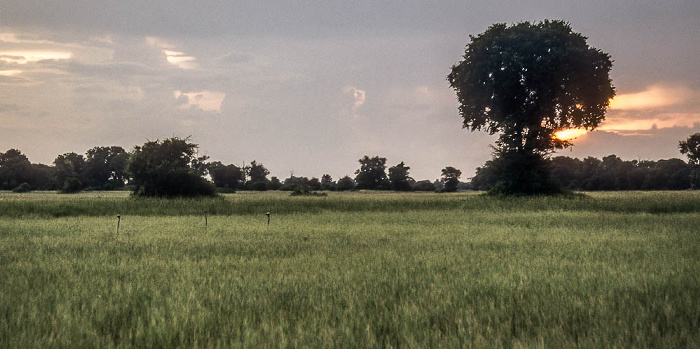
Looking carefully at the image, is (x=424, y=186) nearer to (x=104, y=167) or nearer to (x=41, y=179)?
(x=104, y=167)

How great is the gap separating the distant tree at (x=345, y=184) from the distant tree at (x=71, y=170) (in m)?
55.6

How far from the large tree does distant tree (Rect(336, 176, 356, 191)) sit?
221 feet

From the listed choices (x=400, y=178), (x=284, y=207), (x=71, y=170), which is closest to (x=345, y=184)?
(x=400, y=178)

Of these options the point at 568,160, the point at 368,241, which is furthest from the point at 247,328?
the point at 568,160

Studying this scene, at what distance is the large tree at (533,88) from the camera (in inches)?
1603

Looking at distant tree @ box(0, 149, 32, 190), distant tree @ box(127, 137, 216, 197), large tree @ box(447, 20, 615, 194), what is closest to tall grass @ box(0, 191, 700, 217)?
large tree @ box(447, 20, 615, 194)

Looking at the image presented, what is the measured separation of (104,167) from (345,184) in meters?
60.8

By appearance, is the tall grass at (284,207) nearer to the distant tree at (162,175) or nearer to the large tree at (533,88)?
the large tree at (533,88)

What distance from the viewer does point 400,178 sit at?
123m

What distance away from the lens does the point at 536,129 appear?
4247 centimetres

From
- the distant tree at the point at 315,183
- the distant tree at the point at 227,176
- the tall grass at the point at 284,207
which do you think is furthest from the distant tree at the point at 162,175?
the distant tree at the point at 315,183

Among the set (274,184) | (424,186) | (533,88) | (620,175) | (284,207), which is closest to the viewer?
(284,207)

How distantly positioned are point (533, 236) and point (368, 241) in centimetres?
592

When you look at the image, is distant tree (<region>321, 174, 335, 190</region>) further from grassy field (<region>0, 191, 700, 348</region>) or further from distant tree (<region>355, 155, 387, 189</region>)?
grassy field (<region>0, 191, 700, 348</region>)
